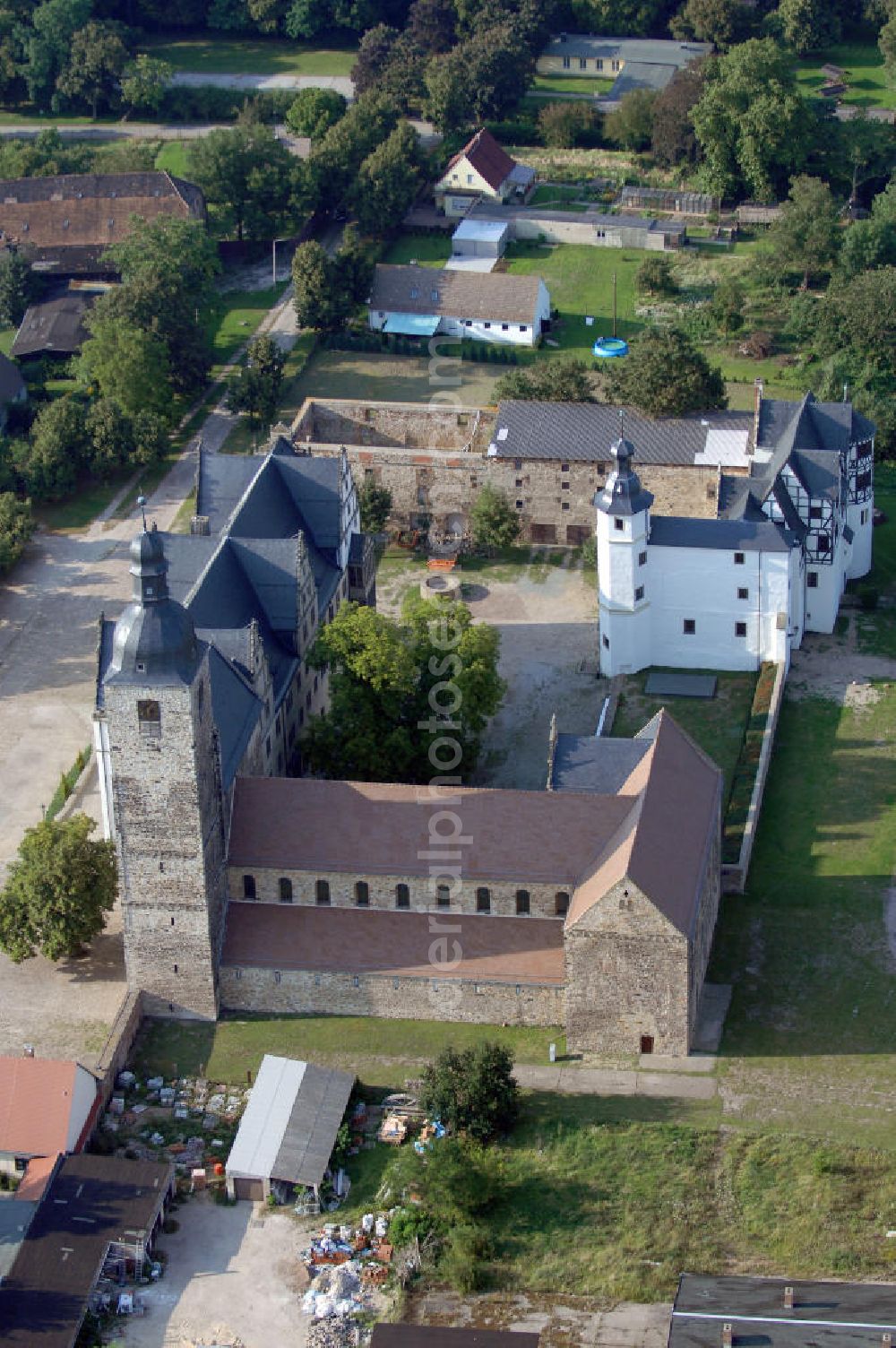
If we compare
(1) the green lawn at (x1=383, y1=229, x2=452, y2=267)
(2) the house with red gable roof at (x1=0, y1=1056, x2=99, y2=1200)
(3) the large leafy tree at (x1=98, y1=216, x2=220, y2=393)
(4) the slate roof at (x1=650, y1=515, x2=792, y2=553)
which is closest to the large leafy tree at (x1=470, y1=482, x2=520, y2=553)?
(4) the slate roof at (x1=650, y1=515, x2=792, y2=553)

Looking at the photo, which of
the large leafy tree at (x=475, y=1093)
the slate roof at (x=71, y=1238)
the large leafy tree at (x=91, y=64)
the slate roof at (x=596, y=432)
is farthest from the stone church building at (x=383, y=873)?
the large leafy tree at (x=91, y=64)

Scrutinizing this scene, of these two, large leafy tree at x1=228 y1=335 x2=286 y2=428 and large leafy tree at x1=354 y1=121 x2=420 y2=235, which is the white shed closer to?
large leafy tree at x1=354 y1=121 x2=420 y2=235

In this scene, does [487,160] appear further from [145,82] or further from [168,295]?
[168,295]

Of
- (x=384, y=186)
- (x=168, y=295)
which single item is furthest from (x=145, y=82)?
(x=168, y=295)

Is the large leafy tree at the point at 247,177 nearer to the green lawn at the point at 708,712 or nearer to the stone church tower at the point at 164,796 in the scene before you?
the green lawn at the point at 708,712

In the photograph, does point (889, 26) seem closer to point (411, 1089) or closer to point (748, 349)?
point (748, 349)

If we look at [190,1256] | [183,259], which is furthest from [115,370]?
[190,1256]
